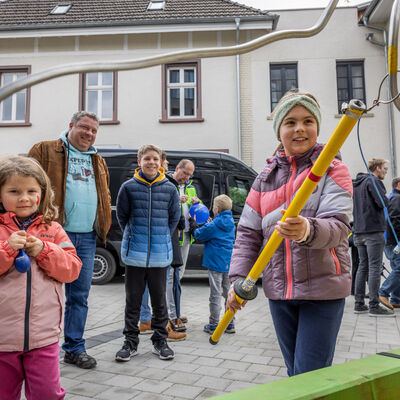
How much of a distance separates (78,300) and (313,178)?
2.82 metres

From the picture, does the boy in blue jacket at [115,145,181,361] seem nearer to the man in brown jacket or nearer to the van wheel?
the man in brown jacket

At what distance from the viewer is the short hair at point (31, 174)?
2.18 metres

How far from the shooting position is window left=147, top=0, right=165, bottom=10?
15.1m

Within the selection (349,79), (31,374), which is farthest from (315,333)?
(349,79)

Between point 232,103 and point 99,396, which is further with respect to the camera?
point 232,103

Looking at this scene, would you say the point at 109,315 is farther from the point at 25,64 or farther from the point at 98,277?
the point at 25,64

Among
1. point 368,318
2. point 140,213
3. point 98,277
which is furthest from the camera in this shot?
point 98,277

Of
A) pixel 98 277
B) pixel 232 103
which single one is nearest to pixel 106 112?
pixel 232 103

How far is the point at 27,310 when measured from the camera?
2.00 m

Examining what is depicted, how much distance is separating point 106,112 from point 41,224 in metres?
12.4

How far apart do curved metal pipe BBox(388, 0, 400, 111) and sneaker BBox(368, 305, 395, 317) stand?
15.7ft

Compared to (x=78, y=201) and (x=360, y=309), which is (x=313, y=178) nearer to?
(x=78, y=201)

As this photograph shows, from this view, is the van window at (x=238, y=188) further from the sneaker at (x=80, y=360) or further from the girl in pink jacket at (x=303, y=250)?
the girl in pink jacket at (x=303, y=250)

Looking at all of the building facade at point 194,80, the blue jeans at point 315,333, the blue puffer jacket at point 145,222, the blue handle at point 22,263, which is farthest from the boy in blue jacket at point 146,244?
the building facade at point 194,80
